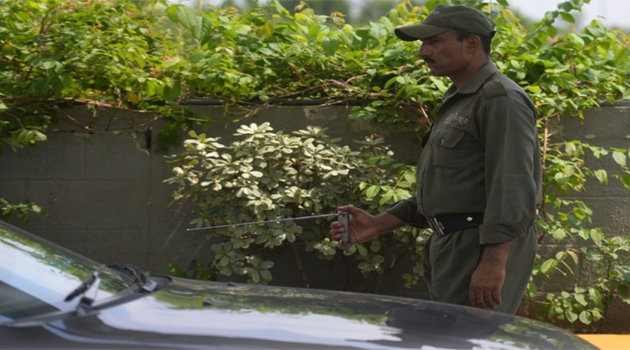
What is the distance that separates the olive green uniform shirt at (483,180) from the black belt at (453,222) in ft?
0.06

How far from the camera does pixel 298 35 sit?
6051mm

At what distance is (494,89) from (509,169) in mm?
324

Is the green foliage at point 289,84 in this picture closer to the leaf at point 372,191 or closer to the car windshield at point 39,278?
the leaf at point 372,191

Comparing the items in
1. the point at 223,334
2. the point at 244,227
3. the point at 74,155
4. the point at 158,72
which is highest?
the point at 158,72

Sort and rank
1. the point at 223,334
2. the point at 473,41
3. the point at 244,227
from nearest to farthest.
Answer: the point at 223,334 → the point at 473,41 → the point at 244,227

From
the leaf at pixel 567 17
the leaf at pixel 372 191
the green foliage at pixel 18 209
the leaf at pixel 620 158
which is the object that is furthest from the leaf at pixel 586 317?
the green foliage at pixel 18 209

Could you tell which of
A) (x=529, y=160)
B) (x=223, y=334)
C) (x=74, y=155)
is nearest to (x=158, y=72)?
(x=74, y=155)

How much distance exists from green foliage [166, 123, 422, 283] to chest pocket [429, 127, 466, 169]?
5.73 ft

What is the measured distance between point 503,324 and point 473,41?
1.35 m

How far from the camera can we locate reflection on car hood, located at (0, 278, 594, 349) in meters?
2.24

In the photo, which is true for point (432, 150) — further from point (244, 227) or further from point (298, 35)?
point (298, 35)

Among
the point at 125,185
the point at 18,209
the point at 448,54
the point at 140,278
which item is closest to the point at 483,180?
the point at 448,54

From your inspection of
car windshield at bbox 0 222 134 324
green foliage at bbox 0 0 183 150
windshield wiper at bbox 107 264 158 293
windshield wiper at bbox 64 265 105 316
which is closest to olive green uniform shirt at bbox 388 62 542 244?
windshield wiper at bbox 107 264 158 293

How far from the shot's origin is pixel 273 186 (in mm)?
5531
